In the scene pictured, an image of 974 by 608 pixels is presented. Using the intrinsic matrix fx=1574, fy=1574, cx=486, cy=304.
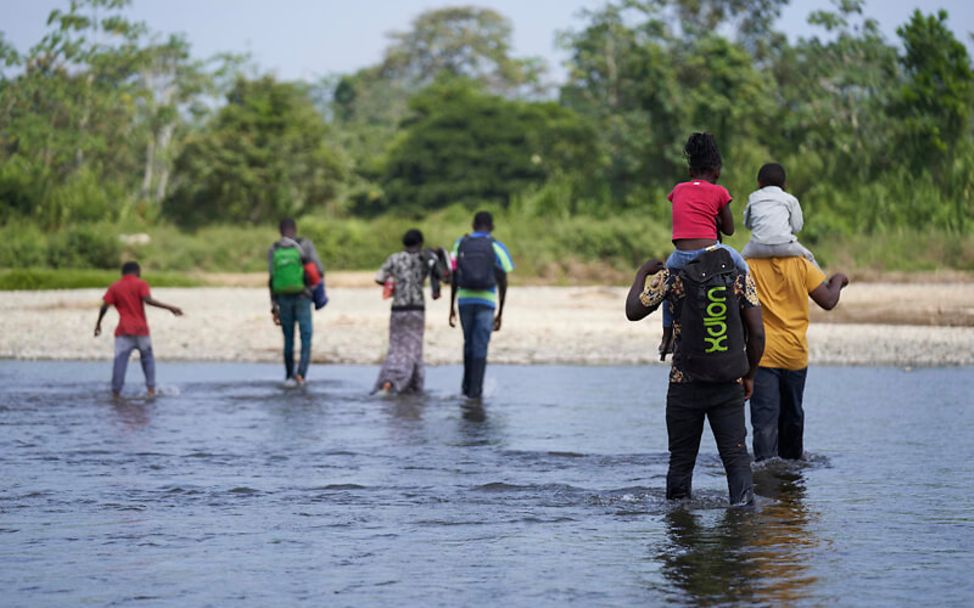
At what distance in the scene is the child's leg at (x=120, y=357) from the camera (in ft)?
51.4

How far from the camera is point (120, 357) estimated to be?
52.1 feet

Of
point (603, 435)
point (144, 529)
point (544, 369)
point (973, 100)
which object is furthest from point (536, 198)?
point (144, 529)

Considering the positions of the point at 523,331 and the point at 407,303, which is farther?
the point at 523,331

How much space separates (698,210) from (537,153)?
167ft

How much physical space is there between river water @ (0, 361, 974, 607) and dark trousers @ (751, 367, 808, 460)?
9.5 inches

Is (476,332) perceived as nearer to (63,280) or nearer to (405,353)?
(405,353)

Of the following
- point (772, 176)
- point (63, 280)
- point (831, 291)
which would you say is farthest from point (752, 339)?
point (63, 280)

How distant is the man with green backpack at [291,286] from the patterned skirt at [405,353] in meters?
1.43

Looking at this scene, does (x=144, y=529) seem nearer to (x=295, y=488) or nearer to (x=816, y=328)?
(x=295, y=488)

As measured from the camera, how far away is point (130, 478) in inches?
397

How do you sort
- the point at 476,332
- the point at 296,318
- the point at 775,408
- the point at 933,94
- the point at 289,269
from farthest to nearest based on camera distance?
1. the point at 933,94
2. the point at 296,318
3. the point at 289,269
4. the point at 476,332
5. the point at 775,408

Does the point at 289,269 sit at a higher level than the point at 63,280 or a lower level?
higher

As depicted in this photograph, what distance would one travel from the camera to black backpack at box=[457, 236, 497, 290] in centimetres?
1458

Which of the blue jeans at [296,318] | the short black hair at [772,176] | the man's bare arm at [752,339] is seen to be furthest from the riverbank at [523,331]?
the man's bare arm at [752,339]
